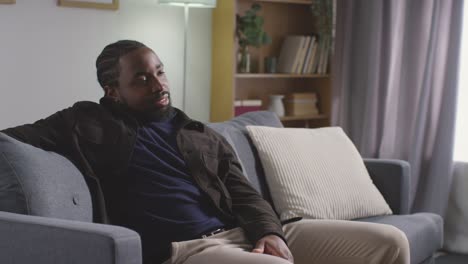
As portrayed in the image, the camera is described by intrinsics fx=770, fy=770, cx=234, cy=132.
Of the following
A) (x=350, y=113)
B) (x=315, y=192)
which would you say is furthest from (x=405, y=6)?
(x=315, y=192)

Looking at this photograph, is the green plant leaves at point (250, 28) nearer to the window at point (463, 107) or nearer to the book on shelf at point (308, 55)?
the book on shelf at point (308, 55)

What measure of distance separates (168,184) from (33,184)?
1.37 ft

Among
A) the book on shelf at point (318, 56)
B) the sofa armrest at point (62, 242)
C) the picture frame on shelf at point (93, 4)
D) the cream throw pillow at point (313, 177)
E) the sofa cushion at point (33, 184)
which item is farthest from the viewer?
the book on shelf at point (318, 56)

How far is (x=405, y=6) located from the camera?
4.34 metres

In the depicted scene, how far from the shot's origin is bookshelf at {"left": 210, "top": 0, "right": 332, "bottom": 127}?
441cm

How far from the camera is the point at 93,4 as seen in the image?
381 cm

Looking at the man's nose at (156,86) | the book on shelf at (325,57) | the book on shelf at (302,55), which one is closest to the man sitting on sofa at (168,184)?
the man's nose at (156,86)

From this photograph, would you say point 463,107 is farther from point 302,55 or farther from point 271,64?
point 271,64

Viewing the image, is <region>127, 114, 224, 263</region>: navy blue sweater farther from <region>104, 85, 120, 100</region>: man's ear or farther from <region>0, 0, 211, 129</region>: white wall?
<region>0, 0, 211, 129</region>: white wall

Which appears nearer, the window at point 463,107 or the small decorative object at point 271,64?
the window at point 463,107

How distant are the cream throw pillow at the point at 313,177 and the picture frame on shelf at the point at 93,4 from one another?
3.97 feet

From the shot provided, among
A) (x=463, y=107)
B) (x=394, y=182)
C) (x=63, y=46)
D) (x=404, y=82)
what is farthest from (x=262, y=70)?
(x=394, y=182)

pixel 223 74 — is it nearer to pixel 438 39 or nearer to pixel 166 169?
pixel 438 39

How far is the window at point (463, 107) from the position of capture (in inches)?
166
